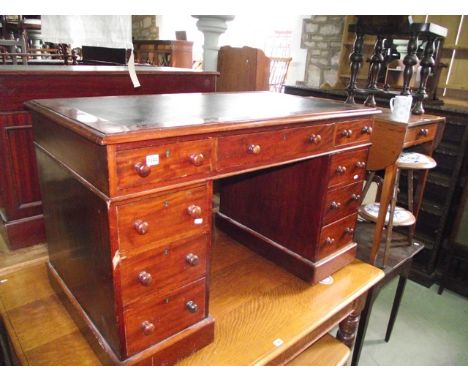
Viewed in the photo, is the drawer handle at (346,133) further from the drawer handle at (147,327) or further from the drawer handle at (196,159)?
the drawer handle at (147,327)


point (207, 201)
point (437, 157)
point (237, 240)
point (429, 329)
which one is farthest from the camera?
point (437, 157)

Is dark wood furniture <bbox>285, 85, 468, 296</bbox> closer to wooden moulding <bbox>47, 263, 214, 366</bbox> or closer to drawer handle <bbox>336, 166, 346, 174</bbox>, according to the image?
drawer handle <bbox>336, 166, 346, 174</bbox>

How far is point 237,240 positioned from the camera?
1955 mm

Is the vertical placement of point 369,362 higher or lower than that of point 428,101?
lower

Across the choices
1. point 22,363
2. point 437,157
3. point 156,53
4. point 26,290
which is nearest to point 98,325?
point 22,363

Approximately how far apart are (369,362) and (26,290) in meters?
1.71

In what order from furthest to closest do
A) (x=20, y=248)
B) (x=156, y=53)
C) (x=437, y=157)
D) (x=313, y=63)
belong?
(x=156, y=53), (x=313, y=63), (x=437, y=157), (x=20, y=248)

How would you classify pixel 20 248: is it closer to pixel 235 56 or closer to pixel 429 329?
pixel 235 56

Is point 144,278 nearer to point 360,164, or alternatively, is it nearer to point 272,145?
point 272,145

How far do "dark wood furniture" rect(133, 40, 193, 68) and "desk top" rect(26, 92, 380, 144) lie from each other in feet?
8.60

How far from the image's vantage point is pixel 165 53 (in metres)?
5.55

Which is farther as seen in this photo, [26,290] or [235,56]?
[235,56]

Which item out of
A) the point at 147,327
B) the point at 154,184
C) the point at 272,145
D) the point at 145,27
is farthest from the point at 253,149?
the point at 145,27

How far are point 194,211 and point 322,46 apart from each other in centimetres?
412
